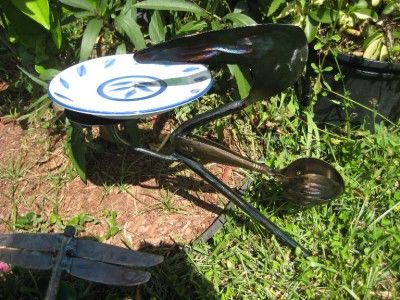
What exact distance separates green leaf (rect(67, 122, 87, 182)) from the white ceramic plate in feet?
1.38

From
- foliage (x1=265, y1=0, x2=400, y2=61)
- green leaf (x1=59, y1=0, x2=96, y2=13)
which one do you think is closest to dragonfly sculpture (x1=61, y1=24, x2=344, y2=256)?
green leaf (x1=59, y1=0, x2=96, y2=13)

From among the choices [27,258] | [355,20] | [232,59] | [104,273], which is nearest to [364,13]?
[355,20]

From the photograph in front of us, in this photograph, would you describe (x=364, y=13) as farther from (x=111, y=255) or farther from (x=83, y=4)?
(x=111, y=255)

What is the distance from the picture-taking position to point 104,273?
1325 millimetres

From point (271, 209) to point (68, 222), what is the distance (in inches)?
30.5

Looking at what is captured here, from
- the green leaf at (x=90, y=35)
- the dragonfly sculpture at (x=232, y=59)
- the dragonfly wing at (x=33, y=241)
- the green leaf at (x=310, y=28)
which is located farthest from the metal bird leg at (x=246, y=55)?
the green leaf at (x=310, y=28)

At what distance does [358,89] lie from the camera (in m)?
Answer: 2.13

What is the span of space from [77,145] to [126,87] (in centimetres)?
56

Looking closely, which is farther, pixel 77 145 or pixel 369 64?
pixel 369 64

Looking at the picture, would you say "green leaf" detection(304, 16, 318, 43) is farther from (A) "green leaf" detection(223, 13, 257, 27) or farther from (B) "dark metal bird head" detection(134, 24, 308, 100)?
(B) "dark metal bird head" detection(134, 24, 308, 100)

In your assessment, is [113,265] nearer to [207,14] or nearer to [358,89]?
[207,14]

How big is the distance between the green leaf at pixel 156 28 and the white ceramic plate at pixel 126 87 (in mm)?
383

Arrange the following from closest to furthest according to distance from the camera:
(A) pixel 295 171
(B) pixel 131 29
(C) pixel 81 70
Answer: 1. (C) pixel 81 70
2. (A) pixel 295 171
3. (B) pixel 131 29

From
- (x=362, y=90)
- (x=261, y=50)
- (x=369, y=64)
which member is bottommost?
(x=362, y=90)
